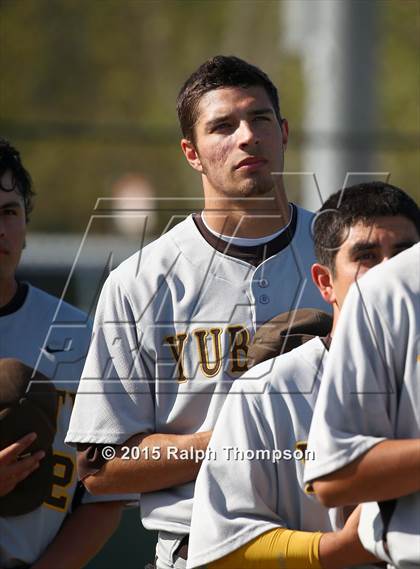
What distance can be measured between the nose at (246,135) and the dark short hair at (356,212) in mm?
211

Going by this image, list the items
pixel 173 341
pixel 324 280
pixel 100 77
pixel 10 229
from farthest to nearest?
pixel 100 77
pixel 10 229
pixel 173 341
pixel 324 280

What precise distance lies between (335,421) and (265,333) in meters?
0.64

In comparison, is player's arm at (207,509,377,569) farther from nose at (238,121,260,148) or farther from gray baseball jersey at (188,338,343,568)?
nose at (238,121,260,148)

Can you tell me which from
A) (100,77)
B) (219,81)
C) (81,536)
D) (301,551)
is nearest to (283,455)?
(301,551)

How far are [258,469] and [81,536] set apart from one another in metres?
0.64

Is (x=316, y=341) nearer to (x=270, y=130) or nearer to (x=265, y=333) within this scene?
(x=265, y=333)

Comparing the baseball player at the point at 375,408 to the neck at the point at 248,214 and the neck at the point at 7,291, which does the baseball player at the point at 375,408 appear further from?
the neck at the point at 7,291

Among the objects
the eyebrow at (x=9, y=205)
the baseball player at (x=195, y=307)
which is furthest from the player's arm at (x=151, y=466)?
the eyebrow at (x=9, y=205)

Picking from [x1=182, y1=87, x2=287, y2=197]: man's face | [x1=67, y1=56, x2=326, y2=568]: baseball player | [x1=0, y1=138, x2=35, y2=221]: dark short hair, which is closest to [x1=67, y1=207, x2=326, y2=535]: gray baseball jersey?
[x1=67, y1=56, x2=326, y2=568]: baseball player

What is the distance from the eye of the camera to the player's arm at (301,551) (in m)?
1.55

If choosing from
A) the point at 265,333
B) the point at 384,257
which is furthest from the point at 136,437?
the point at 384,257

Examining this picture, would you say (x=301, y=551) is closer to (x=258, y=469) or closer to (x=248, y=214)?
(x=258, y=469)

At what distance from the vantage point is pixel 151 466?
74.4 inches

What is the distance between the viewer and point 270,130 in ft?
6.63
